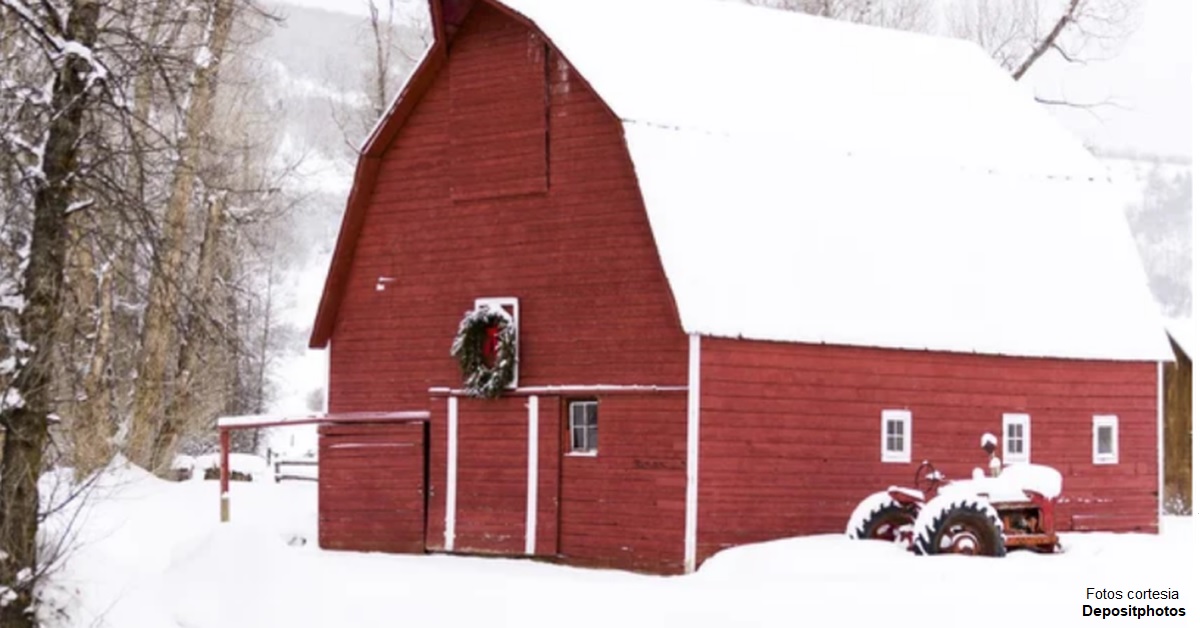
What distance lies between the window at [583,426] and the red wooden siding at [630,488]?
0.10 metres

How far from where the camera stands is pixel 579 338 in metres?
23.0

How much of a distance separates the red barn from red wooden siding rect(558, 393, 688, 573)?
3 centimetres

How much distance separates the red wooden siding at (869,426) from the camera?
2184 centimetres

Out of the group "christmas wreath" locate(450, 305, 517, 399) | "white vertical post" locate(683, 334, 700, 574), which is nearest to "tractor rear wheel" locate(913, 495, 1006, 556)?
"white vertical post" locate(683, 334, 700, 574)

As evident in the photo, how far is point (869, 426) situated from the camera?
23156mm

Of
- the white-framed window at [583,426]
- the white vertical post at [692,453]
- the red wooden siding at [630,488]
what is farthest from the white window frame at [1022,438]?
the white-framed window at [583,426]

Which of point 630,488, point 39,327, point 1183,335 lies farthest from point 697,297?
point 1183,335

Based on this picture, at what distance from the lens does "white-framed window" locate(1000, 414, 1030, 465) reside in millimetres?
24484

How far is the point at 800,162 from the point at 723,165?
51.2 inches

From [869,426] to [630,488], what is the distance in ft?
9.96

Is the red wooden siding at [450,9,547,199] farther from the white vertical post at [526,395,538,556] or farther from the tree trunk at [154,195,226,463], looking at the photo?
the tree trunk at [154,195,226,463]

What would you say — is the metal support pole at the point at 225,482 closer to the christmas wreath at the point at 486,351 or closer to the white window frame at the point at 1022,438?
the christmas wreath at the point at 486,351

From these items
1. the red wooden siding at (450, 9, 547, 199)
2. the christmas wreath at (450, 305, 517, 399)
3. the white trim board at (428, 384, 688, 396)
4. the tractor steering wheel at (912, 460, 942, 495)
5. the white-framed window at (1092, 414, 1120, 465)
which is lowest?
the tractor steering wheel at (912, 460, 942, 495)

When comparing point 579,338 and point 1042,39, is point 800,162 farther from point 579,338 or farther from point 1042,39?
point 1042,39
